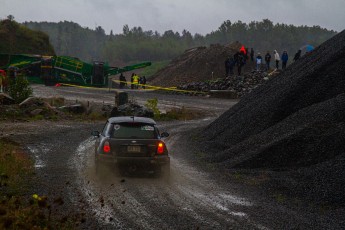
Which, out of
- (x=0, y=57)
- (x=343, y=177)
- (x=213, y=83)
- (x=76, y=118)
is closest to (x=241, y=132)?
(x=343, y=177)

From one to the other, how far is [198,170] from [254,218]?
6018 mm

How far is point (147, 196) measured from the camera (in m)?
11.0

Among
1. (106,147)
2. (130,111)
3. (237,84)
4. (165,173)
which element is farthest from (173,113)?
(106,147)

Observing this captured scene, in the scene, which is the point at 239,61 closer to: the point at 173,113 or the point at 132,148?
the point at 173,113

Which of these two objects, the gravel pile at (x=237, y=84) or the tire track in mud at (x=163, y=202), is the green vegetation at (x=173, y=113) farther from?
the tire track in mud at (x=163, y=202)

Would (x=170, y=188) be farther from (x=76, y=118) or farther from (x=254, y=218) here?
(x=76, y=118)

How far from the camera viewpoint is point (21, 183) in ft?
38.3

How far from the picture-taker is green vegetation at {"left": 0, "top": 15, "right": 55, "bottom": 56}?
5891 centimetres

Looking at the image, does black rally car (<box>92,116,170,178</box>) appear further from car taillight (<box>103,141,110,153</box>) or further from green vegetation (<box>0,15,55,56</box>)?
green vegetation (<box>0,15,55,56</box>)

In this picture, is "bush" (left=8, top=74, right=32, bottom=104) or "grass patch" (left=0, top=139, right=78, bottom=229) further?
"bush" (left=8, top=74, right=32, bottom=104)

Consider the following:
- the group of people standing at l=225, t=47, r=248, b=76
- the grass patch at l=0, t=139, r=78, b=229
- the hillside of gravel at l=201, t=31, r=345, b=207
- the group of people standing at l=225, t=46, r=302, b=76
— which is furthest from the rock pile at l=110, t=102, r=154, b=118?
the group of people standing at l=225, t=46, r=302, b=76

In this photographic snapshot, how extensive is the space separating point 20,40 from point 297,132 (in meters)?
51.6

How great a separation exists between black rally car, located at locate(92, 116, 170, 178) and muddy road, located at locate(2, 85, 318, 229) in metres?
0.33

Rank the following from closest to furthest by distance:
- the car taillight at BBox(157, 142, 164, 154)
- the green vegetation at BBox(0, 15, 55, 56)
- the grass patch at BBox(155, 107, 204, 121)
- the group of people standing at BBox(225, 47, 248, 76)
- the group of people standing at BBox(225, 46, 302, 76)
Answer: the car taillight at BBox(157, 142, 164, 154), the grass patch at BBox(155, 107, 204, 121), the group of people standing at BBox(225, 46, 302, 76), the group of people standing at BBox(225, 47, 248, 76), the green vegetation at BBox(0, 15, 55, 56)
